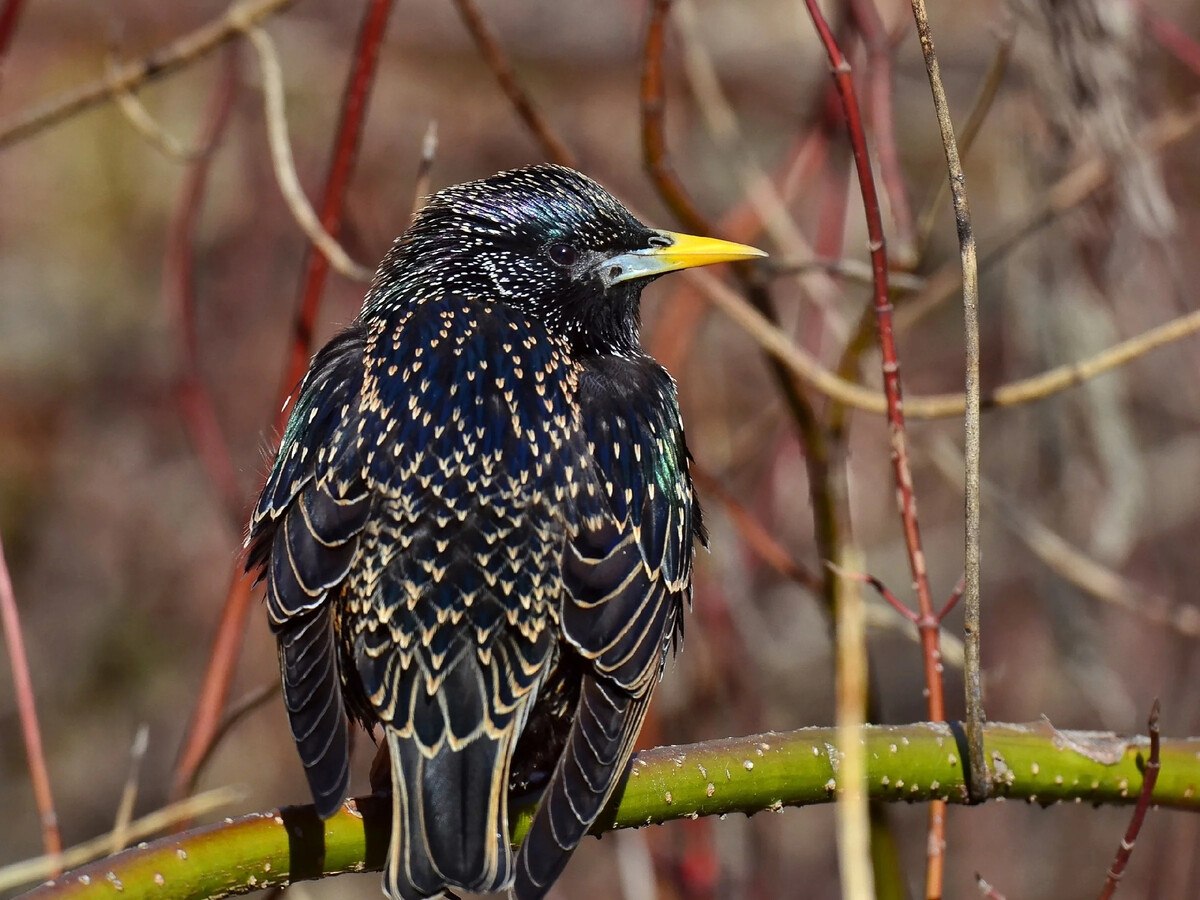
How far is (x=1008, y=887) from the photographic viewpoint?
21.9 feet

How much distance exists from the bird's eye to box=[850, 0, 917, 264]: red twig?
2.84 ft

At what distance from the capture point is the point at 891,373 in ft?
8.71

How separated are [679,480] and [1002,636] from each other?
397cm

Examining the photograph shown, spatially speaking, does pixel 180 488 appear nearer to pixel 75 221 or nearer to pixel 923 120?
pixel 75 221

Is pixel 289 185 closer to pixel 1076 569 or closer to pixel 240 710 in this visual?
pixel 240 710

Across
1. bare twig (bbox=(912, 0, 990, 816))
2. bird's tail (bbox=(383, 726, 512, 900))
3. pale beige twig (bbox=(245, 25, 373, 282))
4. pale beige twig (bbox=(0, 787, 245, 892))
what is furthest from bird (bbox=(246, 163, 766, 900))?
bare twig (bbox=(912, 0, 990, 816))

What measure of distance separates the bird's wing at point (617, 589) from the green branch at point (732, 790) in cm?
9

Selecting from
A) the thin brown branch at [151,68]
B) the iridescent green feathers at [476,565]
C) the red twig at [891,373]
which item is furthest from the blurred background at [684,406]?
the red twig at [891,373]

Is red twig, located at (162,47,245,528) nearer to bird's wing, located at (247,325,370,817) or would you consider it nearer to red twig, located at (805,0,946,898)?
bird's wing, located at (247,325,370,817)

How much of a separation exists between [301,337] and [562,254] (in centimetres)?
74

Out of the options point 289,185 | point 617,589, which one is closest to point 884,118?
point 289,185

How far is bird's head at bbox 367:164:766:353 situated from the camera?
139 inches

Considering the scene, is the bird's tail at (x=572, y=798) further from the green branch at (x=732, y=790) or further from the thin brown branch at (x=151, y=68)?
the thin brown branch at (x=151, y=68)

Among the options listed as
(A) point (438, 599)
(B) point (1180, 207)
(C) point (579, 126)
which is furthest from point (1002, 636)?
(A) point (438, 599)
